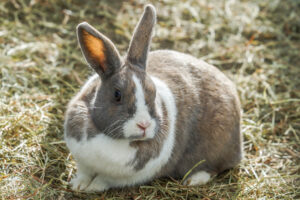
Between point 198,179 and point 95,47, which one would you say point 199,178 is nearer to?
point 198,179

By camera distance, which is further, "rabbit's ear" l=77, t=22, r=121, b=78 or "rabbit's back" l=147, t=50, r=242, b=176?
"rabbit's back" l=147, t=50, r=242, b=176

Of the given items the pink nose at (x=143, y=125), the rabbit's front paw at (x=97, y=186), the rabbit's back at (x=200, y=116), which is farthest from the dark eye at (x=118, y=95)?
the rabbit's front paw at (x=97, y=186)

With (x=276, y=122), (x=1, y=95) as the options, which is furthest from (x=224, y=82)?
(x=1, y=95)

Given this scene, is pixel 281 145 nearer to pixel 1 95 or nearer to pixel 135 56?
pixel 135 56

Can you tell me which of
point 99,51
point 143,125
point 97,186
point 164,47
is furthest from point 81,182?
point 164,47

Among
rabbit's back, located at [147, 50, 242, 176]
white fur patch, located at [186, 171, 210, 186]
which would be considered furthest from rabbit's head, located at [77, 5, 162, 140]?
white fur patch, located at [186, 171, 210, 186]

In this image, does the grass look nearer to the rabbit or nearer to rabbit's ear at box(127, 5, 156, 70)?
the rabbit
